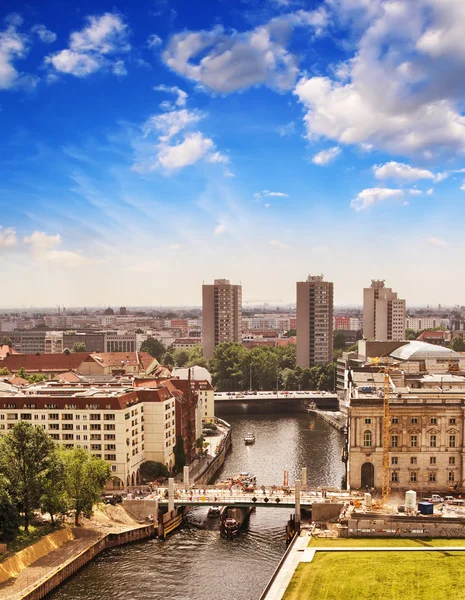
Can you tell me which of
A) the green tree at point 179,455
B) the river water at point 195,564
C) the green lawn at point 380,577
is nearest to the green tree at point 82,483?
the river water at point 195,564

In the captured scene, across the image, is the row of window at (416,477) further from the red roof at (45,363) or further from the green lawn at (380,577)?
the red roof at (45,363)

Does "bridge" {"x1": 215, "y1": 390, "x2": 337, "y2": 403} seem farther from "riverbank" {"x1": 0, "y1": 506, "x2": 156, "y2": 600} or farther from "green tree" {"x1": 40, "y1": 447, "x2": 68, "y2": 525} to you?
"green tree" {"x1": 40, "y1": 447, "x2": 68, "y2": 525}

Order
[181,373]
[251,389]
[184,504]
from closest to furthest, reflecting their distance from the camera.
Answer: [184,504], [181,373], [251,389]

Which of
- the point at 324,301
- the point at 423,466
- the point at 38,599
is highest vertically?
the point at 324,301

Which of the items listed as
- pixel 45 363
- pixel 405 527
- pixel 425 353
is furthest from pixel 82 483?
pixel 45 363

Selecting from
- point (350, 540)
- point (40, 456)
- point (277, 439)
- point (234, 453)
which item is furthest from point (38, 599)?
point (277, 439)

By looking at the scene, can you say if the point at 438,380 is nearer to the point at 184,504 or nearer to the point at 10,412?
the point at 184,504

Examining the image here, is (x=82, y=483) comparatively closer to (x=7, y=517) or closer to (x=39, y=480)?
(x=39, y=480)

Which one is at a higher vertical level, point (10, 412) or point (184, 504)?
point (10, 412)
